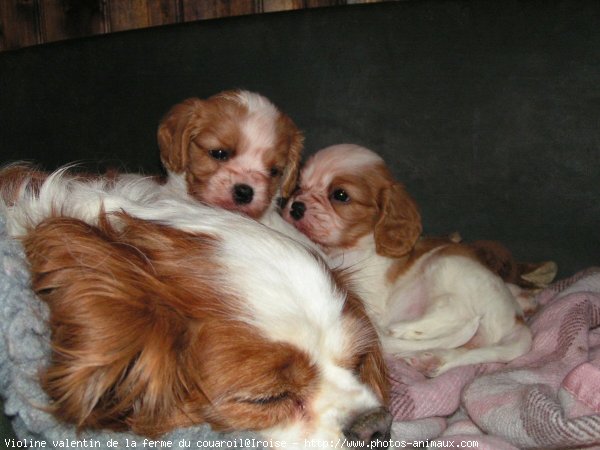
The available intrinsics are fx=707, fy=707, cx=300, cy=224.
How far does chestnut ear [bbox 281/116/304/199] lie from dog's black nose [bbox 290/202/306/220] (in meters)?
0.21

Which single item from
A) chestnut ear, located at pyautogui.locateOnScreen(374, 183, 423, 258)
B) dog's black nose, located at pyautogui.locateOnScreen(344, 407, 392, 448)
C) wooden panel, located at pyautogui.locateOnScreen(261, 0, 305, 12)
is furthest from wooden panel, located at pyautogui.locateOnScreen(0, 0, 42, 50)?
dog's black nose, located at pyautogui.locateOnScreen(344, 407, 392, 448)

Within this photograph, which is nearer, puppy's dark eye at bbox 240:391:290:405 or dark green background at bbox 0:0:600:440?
puppy's dark eye at bbox 240:391:290:405

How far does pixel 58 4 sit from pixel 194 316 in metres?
4.10

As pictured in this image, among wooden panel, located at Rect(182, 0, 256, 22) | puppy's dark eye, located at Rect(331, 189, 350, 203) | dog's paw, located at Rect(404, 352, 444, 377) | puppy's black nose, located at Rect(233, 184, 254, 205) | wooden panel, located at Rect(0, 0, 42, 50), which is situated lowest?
dog's paw, located at Rect(404, 352, 444, 377)

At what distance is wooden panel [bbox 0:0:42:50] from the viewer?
5.16 metres

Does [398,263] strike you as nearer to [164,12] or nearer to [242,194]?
[242,194]

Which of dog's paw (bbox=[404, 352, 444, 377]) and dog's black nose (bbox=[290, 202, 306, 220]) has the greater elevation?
dog's black nose (bbox=[290, 202, 306, 220])

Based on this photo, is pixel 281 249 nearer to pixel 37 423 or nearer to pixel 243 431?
pixel 243 431

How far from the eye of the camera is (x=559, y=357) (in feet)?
9.71

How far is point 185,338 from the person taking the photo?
5.81 ft

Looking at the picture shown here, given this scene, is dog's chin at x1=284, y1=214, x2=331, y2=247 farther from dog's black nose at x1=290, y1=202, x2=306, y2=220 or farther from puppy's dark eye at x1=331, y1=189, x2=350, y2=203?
puppy's dark eye at x1=331, y1=189, x2=350, y2=203

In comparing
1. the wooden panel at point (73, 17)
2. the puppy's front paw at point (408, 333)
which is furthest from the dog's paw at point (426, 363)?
the wooden panel at point (73, 17)

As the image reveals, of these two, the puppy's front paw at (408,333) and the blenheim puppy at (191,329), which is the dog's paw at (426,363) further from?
the blenheim puppy at (191,329)

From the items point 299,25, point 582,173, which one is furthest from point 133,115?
point 582,173
